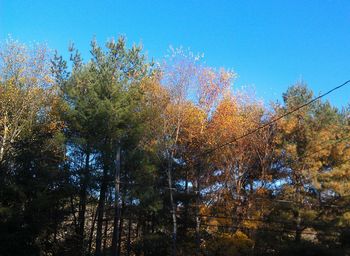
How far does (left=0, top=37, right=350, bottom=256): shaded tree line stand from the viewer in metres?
29.1

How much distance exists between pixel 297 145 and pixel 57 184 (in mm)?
17693

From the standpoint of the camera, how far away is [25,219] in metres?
29.1

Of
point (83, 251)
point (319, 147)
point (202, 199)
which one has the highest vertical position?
point (319, 147)

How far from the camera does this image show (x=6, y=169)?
97.8 ft

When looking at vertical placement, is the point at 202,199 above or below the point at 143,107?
below

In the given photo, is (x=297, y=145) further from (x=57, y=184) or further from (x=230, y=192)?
(x=57, y=184)

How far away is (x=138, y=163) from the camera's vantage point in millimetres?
30125

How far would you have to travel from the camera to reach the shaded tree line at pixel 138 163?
2914cm

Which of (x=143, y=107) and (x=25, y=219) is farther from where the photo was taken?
(x=143, y=107)

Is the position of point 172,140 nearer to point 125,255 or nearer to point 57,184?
point 57,184

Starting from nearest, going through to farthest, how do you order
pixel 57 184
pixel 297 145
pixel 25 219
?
1. pixel 25 219
2. pixel 57 184
3. pixel 297 145

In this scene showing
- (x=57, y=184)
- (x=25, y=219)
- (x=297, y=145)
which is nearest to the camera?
(x=25, y=219)

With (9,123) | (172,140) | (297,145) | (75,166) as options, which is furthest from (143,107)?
(297,145)

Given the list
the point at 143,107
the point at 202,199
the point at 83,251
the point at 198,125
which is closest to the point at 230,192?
the point at 202,199
